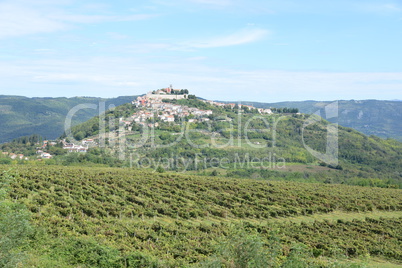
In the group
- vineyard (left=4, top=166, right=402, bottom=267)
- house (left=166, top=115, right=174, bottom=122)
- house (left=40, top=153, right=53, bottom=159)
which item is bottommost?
house (left=40, top=153, right=53, bottom=159)

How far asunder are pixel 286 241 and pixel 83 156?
63.7m

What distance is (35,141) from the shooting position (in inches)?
4065

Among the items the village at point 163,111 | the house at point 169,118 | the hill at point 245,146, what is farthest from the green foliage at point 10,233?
the house at point 169,118

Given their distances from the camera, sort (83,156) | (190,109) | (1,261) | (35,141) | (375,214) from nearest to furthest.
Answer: (1,261), (375,214), (83,156), (35,141), (190,109)

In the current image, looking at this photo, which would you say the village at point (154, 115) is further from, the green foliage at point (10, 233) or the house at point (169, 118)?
the green foliage at point (10, 233)

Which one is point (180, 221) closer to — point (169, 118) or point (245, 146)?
point (245, 146)

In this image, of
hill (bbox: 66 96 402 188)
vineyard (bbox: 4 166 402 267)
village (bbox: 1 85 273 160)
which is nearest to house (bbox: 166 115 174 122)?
village (bbox: 1 85 273 160)

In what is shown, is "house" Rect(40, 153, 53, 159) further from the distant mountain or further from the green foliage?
the green foliage

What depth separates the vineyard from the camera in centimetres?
1674

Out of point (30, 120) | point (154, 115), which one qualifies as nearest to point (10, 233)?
point (154, 115)

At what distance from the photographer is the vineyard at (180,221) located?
16.7 metres

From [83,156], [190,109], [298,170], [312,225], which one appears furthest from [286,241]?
[190,109]

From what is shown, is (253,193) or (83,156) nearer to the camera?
(253,193)

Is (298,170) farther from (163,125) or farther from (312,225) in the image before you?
(312,225)
